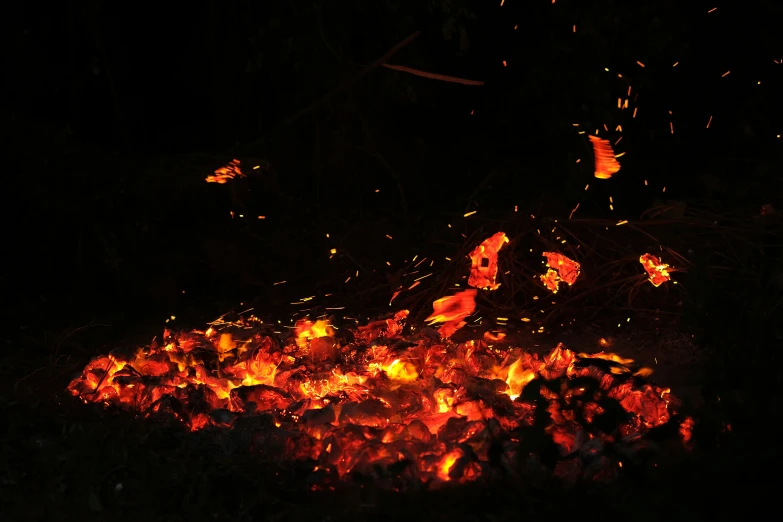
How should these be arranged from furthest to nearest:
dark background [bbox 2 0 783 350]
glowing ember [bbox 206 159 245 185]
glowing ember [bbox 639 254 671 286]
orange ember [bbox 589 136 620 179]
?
orange ember [bbox 589 136 620 179] < dark background [bbox 2 0 783 350] < glowing ember [bbox 206 159 245 185] < glowing ember [bbox 639 254 671 286]

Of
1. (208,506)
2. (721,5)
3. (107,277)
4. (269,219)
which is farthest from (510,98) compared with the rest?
(208,506)

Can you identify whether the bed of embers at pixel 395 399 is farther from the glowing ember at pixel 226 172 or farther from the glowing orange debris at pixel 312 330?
the glowing ember at pixel 226 172

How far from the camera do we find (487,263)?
378 cm

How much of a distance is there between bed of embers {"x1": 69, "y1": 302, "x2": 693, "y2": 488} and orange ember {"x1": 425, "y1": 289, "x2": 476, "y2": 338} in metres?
0.21

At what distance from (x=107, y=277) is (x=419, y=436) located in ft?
7.68

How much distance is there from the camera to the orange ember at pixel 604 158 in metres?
4.40

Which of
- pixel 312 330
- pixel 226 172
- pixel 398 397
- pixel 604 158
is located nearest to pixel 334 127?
pixel 226 172

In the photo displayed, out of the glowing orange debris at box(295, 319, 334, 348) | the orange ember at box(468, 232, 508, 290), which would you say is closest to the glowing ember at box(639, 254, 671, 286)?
the orange ember at box(468, 232, 508, 290)

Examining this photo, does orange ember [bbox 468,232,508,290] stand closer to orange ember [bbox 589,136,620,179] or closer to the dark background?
the dark background

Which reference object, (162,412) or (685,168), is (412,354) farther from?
(685,168)

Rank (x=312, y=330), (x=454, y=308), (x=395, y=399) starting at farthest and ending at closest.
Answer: (x=454, y=308)
(x=312, y=330)
(x=395, y=399)

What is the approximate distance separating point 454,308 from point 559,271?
0.49 meters

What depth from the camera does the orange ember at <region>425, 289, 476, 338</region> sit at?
3590 mm

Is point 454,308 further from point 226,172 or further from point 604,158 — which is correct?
point 604,158
